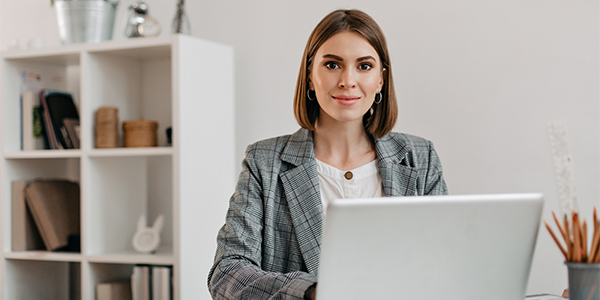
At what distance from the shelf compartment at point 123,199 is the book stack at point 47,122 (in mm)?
207

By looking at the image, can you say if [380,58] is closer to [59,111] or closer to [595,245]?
[595,245]

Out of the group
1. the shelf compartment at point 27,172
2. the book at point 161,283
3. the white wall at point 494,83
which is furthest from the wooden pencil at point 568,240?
the shelf compartment at point 27,172

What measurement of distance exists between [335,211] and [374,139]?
793mm

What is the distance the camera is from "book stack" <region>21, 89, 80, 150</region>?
2320 millimetres

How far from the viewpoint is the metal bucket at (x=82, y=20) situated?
2252 millimetres

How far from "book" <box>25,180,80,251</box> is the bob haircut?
1.45 metres

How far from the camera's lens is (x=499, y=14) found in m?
1.90

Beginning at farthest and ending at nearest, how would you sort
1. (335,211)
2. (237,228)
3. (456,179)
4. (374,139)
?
(456,179), (374,139), (237,228), (335,211)

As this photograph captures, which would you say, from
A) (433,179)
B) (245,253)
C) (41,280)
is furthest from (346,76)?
(41,280)

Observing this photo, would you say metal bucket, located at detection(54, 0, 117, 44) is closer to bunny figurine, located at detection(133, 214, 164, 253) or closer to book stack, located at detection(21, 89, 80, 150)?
book stack, located at detection(21, 89, 80, 150)

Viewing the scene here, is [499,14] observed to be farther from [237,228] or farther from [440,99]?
[237,228]

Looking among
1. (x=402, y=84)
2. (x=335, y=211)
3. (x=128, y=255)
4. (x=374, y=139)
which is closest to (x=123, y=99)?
(x=128, y=255)

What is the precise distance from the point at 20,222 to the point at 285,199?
153 cm

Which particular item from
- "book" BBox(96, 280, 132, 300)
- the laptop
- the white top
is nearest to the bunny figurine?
"book" BBox(96, 280, 132, 300)
